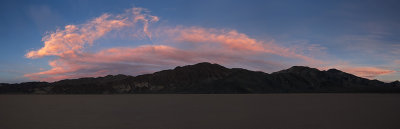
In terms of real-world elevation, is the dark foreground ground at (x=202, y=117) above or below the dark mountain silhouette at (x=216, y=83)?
below

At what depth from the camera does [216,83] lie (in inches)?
4190

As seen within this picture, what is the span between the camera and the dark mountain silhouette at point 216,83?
102 metres

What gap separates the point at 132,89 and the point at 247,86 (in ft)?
159

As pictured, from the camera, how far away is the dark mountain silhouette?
335 ft

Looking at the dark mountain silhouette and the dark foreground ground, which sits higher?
the dark mountain silhouette

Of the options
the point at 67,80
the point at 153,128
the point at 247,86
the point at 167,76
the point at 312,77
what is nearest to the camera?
the point at 153,128

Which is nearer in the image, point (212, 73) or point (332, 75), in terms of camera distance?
point (212, 73)

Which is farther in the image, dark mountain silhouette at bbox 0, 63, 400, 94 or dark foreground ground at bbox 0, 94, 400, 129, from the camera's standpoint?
dark mountain silhouette at bbox 0, 63, 400, 94

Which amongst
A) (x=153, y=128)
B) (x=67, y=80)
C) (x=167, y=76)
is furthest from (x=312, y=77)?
(x=67, y=80)

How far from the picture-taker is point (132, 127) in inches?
366

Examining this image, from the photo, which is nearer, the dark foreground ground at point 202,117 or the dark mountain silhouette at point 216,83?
the dark foreground ground at point 202,117

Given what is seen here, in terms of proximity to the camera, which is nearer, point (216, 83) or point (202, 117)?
point (202, 117)

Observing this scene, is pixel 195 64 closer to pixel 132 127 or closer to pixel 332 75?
pixel 332 75

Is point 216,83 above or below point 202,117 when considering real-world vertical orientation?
above
